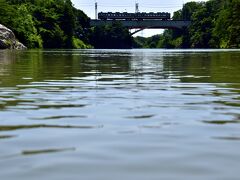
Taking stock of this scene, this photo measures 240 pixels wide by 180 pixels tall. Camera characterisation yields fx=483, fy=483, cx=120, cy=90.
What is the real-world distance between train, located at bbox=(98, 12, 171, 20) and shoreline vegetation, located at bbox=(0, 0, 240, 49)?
6.84 meters

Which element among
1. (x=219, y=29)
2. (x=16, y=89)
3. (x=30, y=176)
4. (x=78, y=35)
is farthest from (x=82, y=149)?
(x=78, y=35)

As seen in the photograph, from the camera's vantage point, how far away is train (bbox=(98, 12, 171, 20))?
531 ft

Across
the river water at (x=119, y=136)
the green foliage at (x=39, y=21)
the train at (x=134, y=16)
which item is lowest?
the river water at (x=119, y=136)

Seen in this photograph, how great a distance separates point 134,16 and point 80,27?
2229 centimetres

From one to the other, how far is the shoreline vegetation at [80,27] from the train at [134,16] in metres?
6.84

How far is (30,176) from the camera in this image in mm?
3656

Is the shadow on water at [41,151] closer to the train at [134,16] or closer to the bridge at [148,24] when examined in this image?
the bridge at [148,24]

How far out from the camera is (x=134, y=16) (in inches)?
6432

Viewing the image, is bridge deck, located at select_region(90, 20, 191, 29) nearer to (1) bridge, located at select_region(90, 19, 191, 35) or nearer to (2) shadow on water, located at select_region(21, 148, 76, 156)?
(1) bridge, located at select_region(90, 19, 191, 35)

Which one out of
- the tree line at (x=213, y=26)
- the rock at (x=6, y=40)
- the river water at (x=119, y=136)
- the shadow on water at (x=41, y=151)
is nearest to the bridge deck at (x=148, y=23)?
the tree line at (x=213, y=26)

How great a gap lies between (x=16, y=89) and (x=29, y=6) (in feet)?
349

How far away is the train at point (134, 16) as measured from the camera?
162 meters

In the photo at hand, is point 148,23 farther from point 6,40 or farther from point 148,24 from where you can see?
point 6,40

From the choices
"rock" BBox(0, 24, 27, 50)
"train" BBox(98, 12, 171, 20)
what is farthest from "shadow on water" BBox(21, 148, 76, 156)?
"train" BBox(98, 12, 171, 20)
